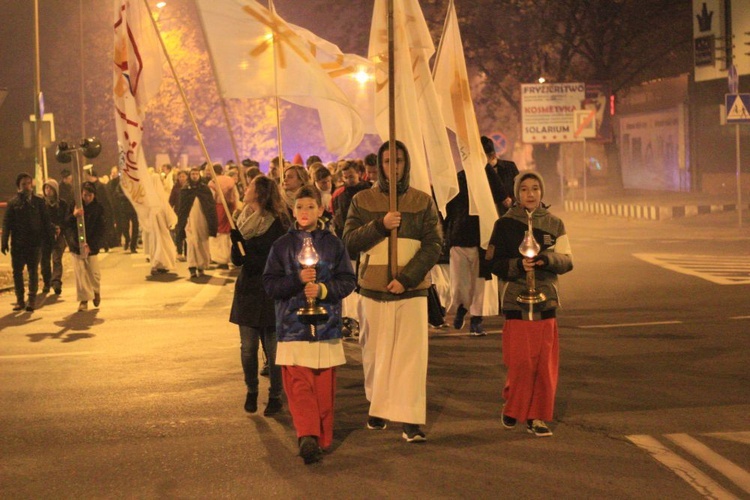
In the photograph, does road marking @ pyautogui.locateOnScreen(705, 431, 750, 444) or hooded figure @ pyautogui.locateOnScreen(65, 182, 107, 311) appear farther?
hooded figure @ pyautogui.locateOnScreen(65, 182, 107, 311)

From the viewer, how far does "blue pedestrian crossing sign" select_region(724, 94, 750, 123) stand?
25891 millimetres

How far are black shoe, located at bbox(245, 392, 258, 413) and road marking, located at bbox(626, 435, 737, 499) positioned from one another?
272 cm

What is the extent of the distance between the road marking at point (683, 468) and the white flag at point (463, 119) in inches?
128

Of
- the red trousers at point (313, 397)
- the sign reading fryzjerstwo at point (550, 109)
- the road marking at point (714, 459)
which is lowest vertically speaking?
the road marking at point (714, 459)

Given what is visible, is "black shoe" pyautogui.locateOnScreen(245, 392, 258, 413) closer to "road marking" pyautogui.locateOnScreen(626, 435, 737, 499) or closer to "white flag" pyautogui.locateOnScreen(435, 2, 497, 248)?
"white flag" pyautogui.locateOnScreen(435, 2, 497, 248)

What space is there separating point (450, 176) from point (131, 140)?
3.06m

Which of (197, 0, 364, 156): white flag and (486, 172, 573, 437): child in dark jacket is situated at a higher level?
(197, 0, 364, 156): white flag

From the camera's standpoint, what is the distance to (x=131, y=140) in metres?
10.6

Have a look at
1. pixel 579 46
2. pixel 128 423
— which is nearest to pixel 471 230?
pixel 128 423

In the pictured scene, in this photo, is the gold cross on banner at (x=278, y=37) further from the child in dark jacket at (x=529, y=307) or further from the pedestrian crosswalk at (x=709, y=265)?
the pedestrian crosswalk at (x=709, y=265)

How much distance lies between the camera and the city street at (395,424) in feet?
21.5

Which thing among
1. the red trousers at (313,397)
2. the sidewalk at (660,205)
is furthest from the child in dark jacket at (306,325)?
the sidewalk at (660,205)

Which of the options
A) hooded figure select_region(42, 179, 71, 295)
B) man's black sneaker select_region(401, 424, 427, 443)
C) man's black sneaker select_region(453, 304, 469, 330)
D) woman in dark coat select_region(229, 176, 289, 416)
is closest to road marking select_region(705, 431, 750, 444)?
man's black sneaker select_region(401, 424, 427, 443)

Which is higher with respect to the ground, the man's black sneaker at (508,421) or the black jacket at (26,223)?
the black jacket at (26,223)
